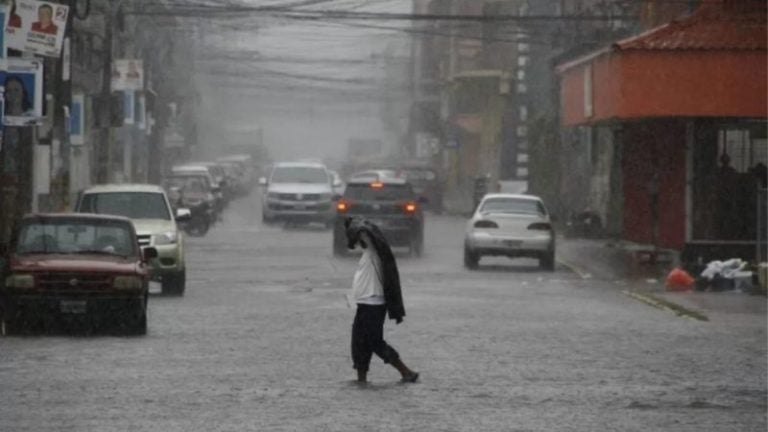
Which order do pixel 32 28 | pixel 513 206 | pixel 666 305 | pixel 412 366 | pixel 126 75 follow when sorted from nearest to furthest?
pixel 412 366 → pixel 32 28 → pixel 666 305 → pixel 513 206 → pixel 126 75

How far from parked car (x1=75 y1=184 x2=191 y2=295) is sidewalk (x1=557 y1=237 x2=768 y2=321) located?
7303 mm

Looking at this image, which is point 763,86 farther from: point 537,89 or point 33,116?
point 537,89

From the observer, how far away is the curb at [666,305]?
105ft

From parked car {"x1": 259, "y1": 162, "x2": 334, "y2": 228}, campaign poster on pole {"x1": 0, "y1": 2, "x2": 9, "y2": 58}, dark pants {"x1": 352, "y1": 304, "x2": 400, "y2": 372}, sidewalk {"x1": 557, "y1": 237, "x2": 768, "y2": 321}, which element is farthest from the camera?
parked car {"x1": 259, "y1": 162, "x2": 334, "y2": 228}

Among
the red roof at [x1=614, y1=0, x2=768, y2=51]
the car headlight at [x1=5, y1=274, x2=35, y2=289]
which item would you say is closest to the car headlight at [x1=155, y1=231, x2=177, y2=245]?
the car headlight at [x1=5, y1=274, x2=35, y2=289]

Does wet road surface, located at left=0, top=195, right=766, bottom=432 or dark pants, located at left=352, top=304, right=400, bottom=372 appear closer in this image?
wet road surface, located at left=0, top=195, right=766, bottom=432

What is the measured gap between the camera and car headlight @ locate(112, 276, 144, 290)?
1053 inches

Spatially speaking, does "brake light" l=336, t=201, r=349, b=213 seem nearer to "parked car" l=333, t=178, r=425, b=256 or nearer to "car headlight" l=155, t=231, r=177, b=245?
"parked car" l=333, t=178, r=425, b=256

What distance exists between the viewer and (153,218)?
36.5 meters

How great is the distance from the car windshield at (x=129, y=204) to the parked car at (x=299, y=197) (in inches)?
1217

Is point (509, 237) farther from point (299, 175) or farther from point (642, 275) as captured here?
point (299, 175)

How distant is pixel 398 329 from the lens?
2848 cm

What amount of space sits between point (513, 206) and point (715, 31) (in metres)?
5.47

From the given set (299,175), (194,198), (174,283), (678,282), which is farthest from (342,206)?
(299,175)
